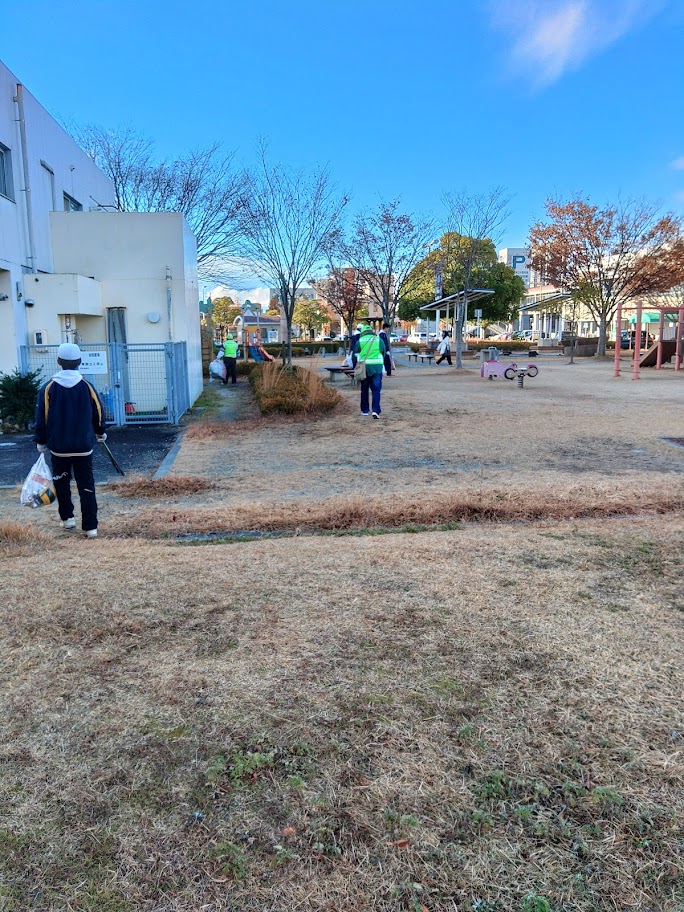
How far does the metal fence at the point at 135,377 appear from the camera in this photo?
13.2 meters

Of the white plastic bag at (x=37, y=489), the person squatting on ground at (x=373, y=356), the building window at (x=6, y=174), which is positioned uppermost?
the building window at (x=6, y=174)

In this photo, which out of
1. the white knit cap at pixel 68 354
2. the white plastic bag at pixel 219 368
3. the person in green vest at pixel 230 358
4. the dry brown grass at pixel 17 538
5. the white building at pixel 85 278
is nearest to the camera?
the dry brown grass at pixel 17 538

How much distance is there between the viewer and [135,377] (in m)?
A: 14.0

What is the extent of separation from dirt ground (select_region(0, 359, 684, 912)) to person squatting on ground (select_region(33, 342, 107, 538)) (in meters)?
0.54

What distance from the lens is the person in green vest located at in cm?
2325

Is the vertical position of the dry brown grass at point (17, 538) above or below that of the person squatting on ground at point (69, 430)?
below

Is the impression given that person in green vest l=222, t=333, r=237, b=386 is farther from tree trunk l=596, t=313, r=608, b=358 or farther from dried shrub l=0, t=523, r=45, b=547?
tree trunk l=596, t=313, r=608, b=358

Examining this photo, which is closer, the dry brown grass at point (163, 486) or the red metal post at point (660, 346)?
the dry brown grass at point (163, 486)

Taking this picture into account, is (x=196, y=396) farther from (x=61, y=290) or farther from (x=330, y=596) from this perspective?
(x=330, y=596)

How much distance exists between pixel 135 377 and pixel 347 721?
12.2 meters

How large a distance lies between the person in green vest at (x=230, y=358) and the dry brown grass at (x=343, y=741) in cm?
1919

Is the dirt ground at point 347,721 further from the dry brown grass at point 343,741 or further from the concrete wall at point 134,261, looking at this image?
the concrete wall at point 134,261

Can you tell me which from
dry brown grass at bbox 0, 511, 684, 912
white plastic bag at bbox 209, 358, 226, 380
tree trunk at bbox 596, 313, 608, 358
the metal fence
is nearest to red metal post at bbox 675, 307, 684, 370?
tree trunk at bbox 596, 313, 608, 358

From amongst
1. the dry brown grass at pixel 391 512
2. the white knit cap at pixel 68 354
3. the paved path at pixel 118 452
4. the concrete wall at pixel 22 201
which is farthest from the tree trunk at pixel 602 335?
the white knit cap at pixel 68 354
